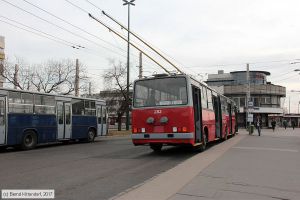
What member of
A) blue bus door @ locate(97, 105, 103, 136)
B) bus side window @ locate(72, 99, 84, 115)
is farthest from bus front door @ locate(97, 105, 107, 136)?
bus side window @ locate(72, 99, 84, 115)

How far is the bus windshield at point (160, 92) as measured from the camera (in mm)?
15648

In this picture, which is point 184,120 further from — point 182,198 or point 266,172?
point 182,198

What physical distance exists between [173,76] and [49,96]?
840 cm

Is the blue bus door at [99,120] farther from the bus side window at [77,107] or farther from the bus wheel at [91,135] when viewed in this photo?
the bus side window at [77,107]

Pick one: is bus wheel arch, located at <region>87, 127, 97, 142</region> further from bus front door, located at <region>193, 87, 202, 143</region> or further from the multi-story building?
the multi-story building

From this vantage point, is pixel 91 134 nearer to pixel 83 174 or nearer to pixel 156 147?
pixel 156 147

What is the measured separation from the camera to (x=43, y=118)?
2081cm

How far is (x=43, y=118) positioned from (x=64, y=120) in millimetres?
2090

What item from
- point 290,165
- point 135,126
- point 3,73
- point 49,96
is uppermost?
point 3,73

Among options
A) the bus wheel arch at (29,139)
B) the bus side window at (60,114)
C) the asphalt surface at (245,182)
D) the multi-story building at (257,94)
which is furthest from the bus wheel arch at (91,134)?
the multi-story building at (257,94)

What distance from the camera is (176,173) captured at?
Result: 35.1 feet

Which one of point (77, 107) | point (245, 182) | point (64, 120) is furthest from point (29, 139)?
point (245, 182)

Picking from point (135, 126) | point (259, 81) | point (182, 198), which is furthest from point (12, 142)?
point (259, 81)

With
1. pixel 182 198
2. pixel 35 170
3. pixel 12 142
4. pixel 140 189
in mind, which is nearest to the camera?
pixel 182 198
